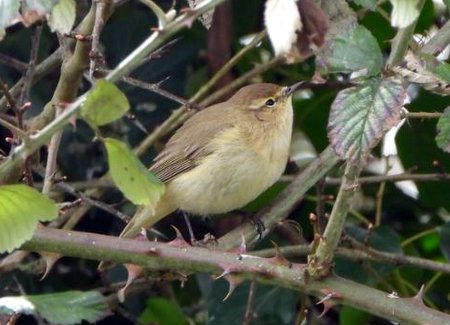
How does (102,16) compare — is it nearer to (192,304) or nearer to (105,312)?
(105,312)

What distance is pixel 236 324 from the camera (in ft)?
14.0

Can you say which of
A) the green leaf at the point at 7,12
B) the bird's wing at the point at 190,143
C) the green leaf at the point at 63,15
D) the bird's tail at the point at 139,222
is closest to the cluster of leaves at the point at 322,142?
the bird's tail at the point at 139,222

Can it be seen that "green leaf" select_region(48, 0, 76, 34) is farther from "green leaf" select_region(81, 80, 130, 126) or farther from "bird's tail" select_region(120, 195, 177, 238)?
"bird's tail" select_region(120, 195, 177, 238)

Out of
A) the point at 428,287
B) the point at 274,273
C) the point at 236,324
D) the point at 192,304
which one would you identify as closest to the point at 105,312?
the point at 274,273

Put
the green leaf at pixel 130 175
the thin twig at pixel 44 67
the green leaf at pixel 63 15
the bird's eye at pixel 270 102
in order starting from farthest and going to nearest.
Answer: the bird's eye at pixel 270 102, the thin twig at pixel 44 67, the green leaf at pixel 63 15, the green leaf at pixel 130 175

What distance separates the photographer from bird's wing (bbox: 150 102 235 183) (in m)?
4.55

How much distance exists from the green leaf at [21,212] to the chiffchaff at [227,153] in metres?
1.85

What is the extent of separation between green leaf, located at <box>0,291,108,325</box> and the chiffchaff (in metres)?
1.71

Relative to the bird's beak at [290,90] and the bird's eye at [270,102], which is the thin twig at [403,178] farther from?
the bird's eye at [270,102]

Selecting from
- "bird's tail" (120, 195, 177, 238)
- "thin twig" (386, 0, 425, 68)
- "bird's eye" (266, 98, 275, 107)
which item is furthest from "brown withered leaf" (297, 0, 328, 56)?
"bird's eye" (266, 98, 275, 107)

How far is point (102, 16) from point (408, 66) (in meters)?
0.95

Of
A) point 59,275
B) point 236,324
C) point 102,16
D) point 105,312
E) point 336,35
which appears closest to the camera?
point 105,312

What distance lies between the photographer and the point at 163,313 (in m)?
4.36

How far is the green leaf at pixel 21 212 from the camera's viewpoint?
2445 mm
